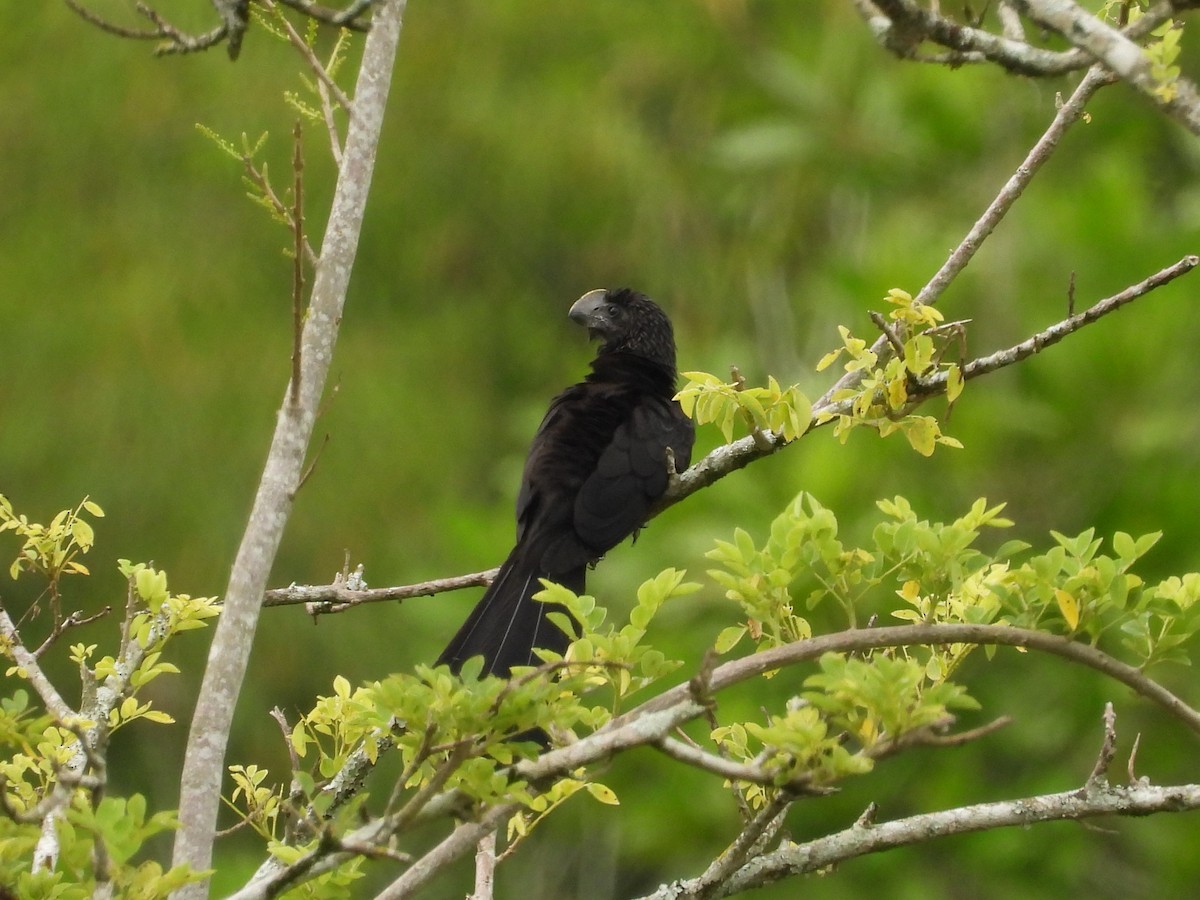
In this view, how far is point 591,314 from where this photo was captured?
4484 millimetres

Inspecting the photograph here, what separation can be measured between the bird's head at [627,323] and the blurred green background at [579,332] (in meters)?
1.51

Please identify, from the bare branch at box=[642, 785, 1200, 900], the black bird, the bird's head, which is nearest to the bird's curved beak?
the bird's head

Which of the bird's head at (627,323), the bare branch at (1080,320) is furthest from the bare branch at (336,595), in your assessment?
the bird's head at (627,323)

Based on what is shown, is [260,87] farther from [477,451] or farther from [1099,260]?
[1099,260]

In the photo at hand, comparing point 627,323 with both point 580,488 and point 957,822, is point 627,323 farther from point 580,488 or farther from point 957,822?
point 957,822

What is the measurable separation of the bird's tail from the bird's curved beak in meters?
1.50

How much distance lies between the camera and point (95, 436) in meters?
8.06

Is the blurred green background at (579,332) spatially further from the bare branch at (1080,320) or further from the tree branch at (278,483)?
the tree branch at (278,483)

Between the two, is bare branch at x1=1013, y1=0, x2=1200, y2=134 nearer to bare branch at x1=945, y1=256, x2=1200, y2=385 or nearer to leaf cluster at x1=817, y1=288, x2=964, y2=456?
leaf cluster at x1=817, y1=288, x2=964, y2=456

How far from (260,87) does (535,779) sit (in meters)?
7.80

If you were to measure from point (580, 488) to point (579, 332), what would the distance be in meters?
6.35

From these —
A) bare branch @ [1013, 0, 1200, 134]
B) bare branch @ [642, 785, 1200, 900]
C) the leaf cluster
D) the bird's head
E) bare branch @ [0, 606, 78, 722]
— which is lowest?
bare branch @ [642, 785, 1200, 900]

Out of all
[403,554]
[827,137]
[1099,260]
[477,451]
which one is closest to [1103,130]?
[827,137]

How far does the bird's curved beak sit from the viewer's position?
4469 millimetres
